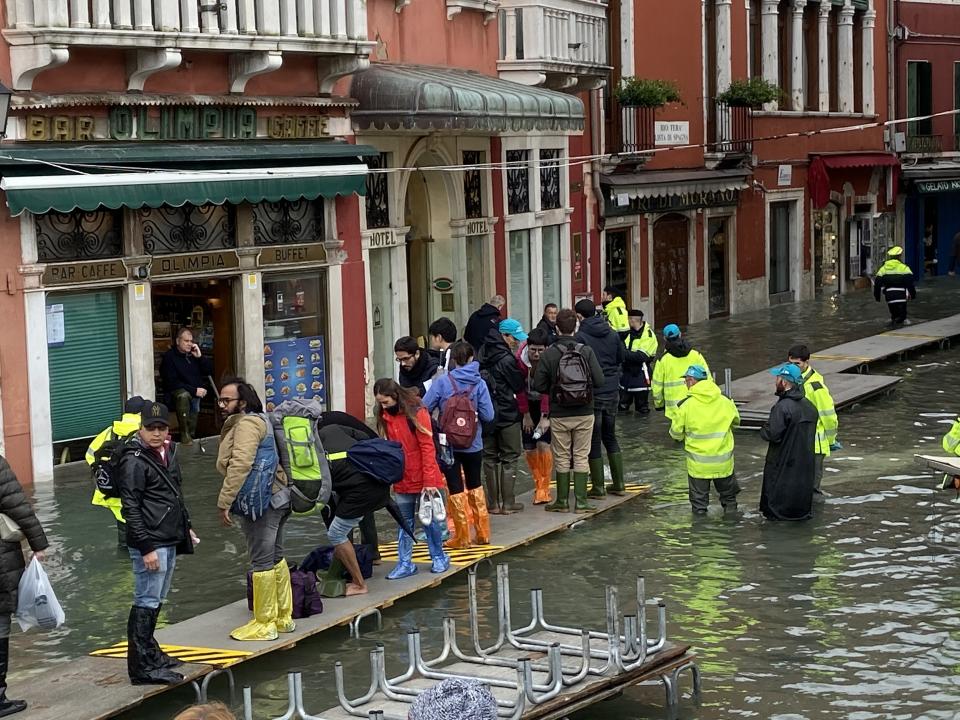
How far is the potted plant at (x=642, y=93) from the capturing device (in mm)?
31375

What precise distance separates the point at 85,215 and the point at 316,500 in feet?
26.5

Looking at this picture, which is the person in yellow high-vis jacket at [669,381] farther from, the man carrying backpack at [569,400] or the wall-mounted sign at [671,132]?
the wall-mounted sign at [671,132]

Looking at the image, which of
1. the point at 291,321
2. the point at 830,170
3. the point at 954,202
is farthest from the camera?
the point at 954,202

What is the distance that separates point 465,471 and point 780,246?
26.3m

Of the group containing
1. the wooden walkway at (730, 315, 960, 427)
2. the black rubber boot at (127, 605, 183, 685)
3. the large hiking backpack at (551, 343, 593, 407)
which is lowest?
the black rubber boot at (127, 605, 183, 685)

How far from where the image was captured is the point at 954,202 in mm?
47156

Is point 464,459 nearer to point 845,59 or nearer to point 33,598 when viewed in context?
point 33,598

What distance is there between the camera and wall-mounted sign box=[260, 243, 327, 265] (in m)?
20.9

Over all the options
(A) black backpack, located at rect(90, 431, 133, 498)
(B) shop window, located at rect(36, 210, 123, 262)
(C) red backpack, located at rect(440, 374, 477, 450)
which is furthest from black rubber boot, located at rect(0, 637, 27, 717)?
(B) shop window, located at rect(36, 210, 123, 262)

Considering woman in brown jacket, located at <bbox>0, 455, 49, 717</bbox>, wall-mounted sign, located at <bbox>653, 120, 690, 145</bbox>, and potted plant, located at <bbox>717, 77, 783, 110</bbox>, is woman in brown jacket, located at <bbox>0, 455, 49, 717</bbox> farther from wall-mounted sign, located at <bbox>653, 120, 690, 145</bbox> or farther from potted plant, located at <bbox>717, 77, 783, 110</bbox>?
potted plant, located at <bbox>717, 77, 783, 110</bbox>

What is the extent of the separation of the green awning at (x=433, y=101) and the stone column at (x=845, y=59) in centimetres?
1902

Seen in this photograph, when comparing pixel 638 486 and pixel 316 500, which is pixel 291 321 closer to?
pixel 638 486

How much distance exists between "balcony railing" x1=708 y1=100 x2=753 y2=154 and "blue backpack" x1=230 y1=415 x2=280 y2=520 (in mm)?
25392

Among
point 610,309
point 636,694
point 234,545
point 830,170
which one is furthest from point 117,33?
point 830,170
